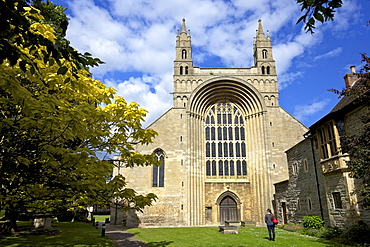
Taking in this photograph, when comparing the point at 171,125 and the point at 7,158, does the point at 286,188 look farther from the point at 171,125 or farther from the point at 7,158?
the point at 7,158

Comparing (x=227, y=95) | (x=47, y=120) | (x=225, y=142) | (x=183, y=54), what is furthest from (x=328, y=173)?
(x=183, y=54)

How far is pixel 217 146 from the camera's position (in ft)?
95.0

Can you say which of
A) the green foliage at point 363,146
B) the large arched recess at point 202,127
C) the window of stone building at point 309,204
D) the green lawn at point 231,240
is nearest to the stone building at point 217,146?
the large arched recess at point 202,127

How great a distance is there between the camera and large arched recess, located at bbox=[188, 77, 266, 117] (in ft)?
95.0

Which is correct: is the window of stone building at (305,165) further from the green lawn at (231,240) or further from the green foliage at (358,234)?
the green foliage at (358,234)

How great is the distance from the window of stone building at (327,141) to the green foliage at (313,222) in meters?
3.63

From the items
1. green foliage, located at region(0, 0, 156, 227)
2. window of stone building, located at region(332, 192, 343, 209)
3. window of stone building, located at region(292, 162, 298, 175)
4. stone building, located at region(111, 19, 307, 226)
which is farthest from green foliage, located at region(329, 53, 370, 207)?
stone building, located at region(111, 19, 307, 226)

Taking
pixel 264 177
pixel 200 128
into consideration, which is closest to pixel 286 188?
pixel 264 177

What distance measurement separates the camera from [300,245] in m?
11.2

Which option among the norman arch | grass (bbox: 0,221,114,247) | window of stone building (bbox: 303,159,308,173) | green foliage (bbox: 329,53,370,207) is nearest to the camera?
green foliage (bbox: 329,53,370,207)

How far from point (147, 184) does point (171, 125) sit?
20.4 feet

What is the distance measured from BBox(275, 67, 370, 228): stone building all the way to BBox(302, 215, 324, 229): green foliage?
12.2 inches

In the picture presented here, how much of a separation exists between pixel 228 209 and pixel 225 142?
266 inches

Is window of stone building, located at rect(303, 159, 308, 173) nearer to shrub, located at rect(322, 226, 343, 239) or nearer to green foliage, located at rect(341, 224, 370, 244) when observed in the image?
shrub, located at rect(322, 226, 343, 239)
